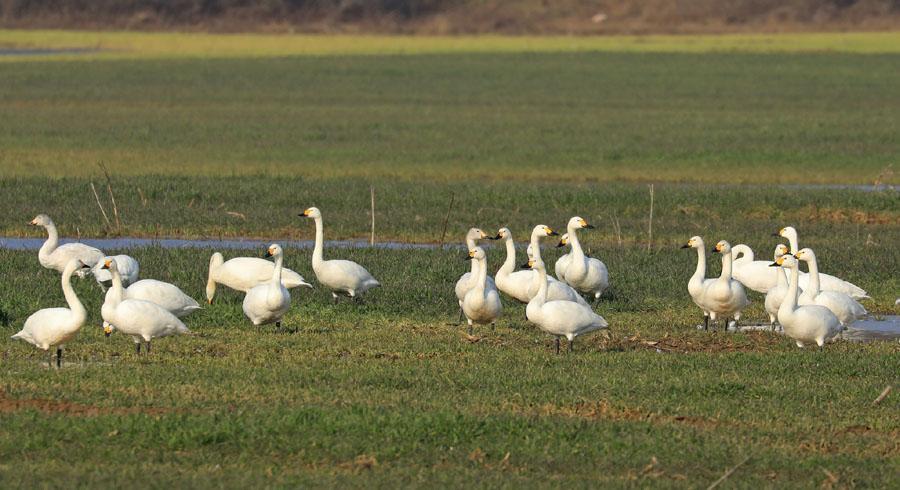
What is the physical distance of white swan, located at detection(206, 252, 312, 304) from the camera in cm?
1727

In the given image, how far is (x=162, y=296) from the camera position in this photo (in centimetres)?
1510

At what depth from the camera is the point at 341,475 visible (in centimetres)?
998

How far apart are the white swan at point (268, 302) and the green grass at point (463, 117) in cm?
1828

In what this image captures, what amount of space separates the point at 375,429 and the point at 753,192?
1944 centimetres

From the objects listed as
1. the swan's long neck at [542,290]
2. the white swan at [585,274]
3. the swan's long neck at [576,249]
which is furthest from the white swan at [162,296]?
the swan's long neck at [576,249]

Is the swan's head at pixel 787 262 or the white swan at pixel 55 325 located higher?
A: the swan's head at pixel 787 262

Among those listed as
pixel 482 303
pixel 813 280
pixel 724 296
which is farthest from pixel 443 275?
pixel 813 280

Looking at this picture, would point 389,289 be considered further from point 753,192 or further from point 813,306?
point 753,192

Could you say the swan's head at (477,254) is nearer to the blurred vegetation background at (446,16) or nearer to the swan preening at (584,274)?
the swan preening at (584,274)

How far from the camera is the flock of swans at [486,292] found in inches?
540

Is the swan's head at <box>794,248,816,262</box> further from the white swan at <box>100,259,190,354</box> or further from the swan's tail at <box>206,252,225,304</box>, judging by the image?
the white swan at <box>100,259,190,354</box>

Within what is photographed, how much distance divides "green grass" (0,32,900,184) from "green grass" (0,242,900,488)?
18741 mm

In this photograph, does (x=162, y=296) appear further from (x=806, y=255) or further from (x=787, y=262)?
(x=806, y=255)

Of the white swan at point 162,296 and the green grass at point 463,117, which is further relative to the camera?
the green grass at point 463,117
